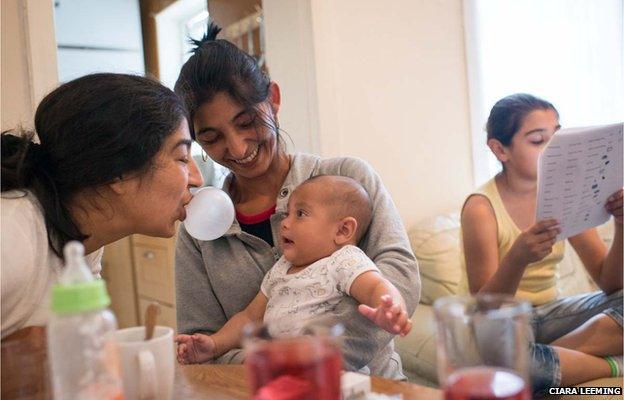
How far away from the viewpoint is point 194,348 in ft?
3.46

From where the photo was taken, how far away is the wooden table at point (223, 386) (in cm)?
68

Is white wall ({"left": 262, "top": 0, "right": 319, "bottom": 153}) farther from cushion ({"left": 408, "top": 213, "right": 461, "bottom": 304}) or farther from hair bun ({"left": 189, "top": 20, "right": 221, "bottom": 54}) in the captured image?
hair bun ({"left": 189, "top": 20, "right": 221, "bottom": 54})

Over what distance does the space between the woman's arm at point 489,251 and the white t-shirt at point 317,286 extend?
51 cm

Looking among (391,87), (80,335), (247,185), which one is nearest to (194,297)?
(247,185)

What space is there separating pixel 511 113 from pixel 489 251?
1.34 ft

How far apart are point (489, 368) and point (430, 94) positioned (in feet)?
6.61

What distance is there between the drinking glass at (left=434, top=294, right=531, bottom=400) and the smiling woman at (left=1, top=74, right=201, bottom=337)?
0.64 m

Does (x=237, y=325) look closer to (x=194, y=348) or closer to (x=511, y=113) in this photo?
(x=194, y=348)

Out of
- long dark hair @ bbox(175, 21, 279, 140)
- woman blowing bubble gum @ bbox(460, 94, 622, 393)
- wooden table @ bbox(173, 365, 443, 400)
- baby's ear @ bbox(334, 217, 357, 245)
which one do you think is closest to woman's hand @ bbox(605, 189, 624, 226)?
woman blowing bubble gum @ bbox(460, 94, 622, 393)

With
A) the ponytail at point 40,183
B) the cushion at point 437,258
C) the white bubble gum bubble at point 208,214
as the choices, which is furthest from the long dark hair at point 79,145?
the cushion at point 437,258

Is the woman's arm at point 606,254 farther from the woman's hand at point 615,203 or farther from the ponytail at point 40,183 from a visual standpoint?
the ponytail at point 40,183

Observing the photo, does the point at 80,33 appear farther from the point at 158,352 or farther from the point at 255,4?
the point at 158,352

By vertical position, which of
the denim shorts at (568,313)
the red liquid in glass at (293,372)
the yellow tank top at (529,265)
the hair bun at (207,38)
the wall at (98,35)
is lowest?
the denim shorts at (568,313)

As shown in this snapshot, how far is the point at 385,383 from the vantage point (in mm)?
706
